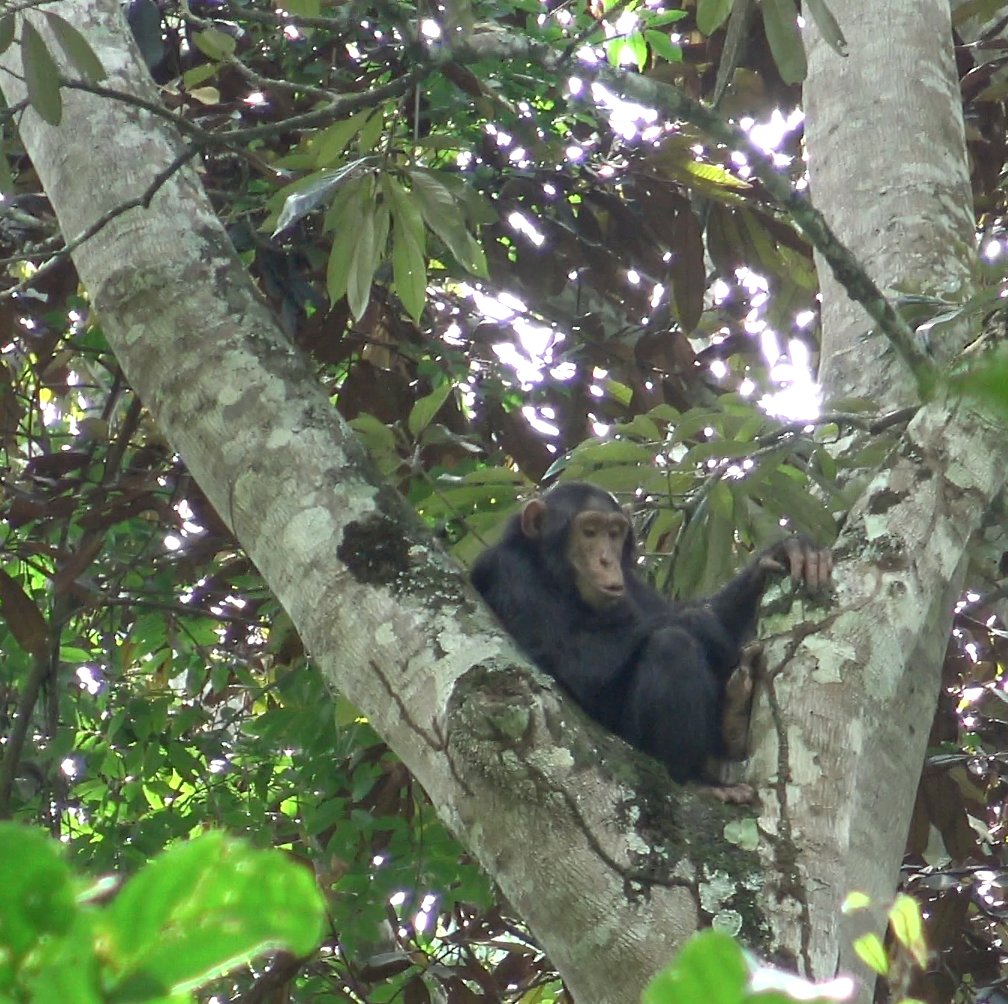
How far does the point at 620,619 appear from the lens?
354 cm

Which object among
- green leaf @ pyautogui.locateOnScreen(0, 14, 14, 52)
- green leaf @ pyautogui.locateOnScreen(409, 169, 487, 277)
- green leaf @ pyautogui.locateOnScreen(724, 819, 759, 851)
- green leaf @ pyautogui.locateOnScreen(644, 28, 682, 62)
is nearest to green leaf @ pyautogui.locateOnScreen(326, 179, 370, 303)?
green leaf @ pyautogui.locateOnScreen(409, 169, 487, 277)

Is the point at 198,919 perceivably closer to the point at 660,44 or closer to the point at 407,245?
the point at 407,245

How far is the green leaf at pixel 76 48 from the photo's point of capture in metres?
2.70

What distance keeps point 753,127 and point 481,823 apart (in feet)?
13.0

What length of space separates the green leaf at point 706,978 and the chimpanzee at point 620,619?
1854 millimetres

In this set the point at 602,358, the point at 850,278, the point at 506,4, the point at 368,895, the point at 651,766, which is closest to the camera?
the point at 651,766

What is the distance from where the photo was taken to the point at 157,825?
14.5 ft

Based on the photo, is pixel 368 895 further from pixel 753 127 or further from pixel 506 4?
pixel 753 127

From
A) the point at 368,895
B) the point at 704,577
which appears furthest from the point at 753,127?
the point at 368,895

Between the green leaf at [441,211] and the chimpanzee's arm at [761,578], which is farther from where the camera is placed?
the green leaf at [441,211]

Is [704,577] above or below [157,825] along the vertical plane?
below

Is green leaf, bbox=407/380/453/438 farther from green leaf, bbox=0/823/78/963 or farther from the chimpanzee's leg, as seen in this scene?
green leaf, bbox=0/823/78/963

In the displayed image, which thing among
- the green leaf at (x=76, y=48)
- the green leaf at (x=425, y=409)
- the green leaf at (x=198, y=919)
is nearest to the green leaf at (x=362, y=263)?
the green leaf at (x=425, y=409)

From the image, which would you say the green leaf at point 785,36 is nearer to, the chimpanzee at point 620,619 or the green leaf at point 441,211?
the green leaf at point 441,211
